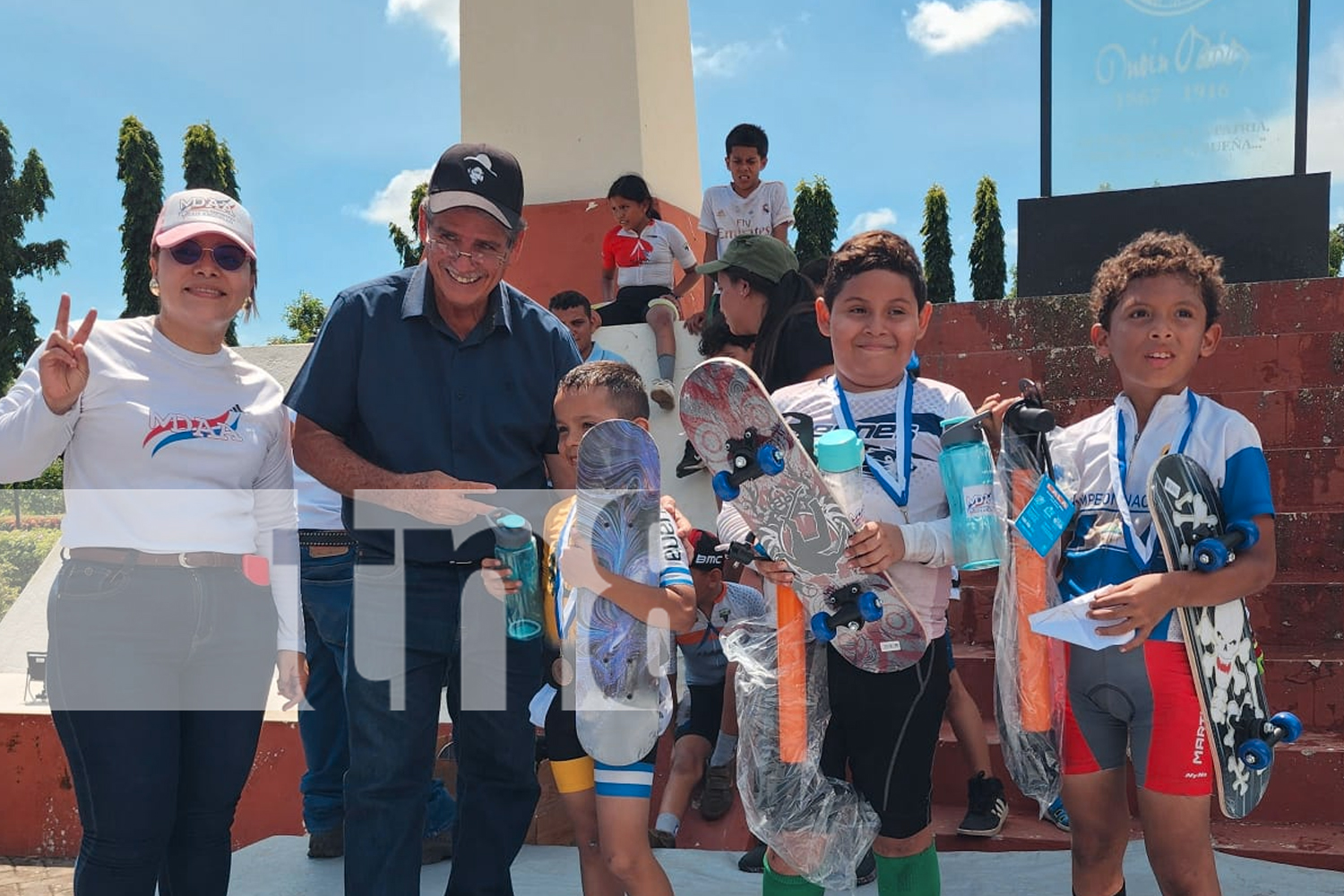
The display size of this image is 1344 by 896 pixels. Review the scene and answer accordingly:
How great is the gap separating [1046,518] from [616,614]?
929mm

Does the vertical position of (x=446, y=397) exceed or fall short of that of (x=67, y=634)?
it exceeds it

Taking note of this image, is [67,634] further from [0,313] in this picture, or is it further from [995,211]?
[0,313]

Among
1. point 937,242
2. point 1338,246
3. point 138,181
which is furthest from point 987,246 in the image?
point 138,181

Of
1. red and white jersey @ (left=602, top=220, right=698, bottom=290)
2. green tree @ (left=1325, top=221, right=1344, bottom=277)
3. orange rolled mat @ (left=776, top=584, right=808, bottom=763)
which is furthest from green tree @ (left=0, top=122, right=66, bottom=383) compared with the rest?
green tree @ (left=1325, top=221, right=1344, bottom=277)

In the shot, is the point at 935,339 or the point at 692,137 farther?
the point at 692,137

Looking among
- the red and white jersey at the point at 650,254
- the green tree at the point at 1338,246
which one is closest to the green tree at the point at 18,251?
the red and white jersey at the point at 650,254

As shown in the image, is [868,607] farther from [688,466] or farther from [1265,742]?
[688,466]

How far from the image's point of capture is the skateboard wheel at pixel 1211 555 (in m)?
2.05

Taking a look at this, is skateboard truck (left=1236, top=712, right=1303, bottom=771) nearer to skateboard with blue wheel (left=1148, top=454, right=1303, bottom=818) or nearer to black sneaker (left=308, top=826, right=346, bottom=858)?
skateboard with blue wheel (left=1148, top=454, right=1303, bottom=818)

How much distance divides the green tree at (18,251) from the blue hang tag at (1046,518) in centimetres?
3203

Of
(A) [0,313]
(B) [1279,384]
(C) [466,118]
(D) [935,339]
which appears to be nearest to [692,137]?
(C) [466,118]

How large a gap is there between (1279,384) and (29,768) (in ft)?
18.7

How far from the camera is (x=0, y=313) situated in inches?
1133

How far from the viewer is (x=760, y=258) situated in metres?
3.58
